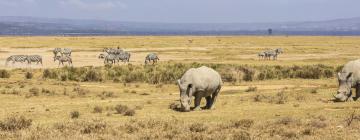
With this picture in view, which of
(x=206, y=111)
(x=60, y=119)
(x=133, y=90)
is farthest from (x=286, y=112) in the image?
(x=133, y=90)

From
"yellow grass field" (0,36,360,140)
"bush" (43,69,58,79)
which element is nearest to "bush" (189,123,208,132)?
"yellow grass field" (0,36,360,140)

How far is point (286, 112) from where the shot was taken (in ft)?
77.4

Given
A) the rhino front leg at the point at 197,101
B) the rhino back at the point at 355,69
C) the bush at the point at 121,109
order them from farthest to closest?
the rhino back at the point at 355,69 < the rhino front leg at the point at 197,101 < the bush at the point at 121,109

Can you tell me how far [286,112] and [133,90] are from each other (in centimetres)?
1371

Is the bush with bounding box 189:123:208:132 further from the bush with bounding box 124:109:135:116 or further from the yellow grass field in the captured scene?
the bush with bounding box 124:109:135:116

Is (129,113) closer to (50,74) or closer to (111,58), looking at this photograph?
(50,74)

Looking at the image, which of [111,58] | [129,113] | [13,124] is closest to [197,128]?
[13,124]

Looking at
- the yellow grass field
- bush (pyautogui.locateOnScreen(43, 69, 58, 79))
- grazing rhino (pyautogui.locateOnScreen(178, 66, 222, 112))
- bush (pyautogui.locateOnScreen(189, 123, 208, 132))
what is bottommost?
bush (pyautogui.locateOnScreen(43, 69, 58, 79))

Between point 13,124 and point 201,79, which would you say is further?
point 201,79

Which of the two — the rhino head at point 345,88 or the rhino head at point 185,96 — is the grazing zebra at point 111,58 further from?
the rhino head at point 185,96

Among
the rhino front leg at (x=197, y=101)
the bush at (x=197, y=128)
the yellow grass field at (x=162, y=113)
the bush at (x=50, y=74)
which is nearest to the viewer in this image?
the yellow grass field at (x=162, y=113)

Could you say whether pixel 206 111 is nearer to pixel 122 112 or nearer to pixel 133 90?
pixel 122 112

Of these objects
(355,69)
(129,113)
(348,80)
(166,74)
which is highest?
(355,69)

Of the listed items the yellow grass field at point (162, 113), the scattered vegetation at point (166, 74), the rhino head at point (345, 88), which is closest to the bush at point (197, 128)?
the yellow grass field at point (162, 113)
